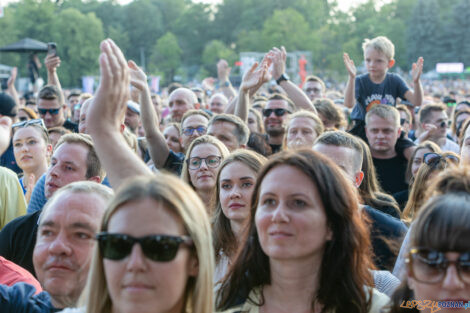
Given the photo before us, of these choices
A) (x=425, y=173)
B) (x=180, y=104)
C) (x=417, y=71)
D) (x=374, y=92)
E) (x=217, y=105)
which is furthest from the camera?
(x=217, y=105)

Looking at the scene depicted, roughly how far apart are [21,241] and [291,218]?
2.03m

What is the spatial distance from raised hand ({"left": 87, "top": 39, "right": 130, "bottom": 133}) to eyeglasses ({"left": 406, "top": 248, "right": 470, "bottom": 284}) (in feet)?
4.40

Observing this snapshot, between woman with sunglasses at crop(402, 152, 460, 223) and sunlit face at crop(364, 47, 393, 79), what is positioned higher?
sunlit face at crop(364, 47, 393, 79)

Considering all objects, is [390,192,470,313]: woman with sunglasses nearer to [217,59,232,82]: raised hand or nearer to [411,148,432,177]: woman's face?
[411,148,432,177]: woman's face

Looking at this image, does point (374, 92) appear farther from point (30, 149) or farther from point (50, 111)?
point (30, 149)

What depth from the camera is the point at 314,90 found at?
36.4 ft

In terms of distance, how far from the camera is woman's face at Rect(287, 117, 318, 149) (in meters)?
5.76

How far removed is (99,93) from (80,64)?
67.2m

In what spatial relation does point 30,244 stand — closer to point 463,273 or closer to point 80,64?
point 463,273

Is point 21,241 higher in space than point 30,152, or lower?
lower

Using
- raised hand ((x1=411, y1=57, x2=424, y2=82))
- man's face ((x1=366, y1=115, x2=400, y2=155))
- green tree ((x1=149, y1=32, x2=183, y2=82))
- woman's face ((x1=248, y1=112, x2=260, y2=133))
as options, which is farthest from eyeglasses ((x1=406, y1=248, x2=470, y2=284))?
green tree ((x1=149, y1=32, x2=183, y2=82))

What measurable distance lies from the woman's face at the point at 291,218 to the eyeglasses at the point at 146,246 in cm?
54

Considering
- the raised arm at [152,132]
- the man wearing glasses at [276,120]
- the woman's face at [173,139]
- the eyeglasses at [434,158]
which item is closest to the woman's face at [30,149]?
the raised arm at [152,132]

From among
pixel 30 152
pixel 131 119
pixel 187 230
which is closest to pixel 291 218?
pixel 187 230
